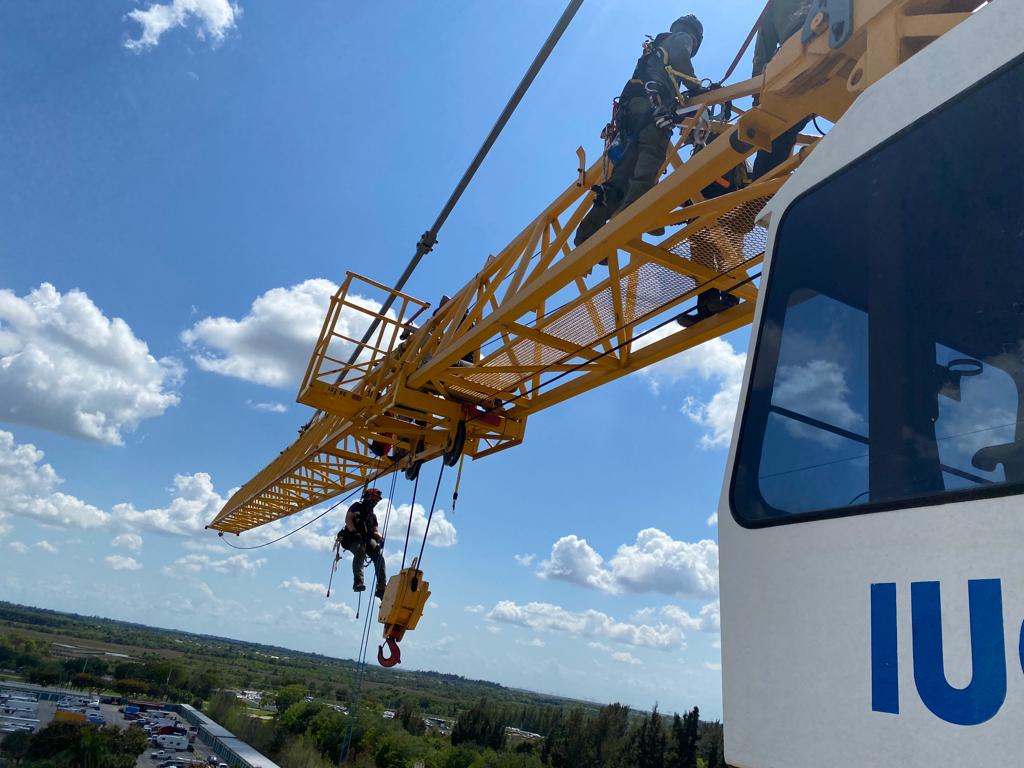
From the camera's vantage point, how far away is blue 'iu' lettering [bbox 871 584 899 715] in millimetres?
1541

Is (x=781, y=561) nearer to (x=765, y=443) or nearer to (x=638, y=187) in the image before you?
(x=765, y=443)

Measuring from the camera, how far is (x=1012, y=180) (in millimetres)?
1637

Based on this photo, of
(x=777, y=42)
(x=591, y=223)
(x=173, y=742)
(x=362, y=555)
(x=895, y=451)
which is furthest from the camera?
(x=173, y=742)

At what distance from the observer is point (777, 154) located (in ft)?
16.3

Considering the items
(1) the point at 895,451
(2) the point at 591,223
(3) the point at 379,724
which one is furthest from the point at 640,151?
(3) the point at 379,724

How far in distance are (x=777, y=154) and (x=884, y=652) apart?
423 centimetres

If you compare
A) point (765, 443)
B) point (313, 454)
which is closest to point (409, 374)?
point (313, 454)

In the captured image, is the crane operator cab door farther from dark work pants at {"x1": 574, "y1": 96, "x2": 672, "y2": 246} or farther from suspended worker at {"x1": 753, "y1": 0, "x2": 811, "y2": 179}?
dark work pants at {"x1": 574, "y1": 96, "x2": 672, "y2": 246}

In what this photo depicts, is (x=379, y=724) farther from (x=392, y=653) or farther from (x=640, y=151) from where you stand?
(x=640, y=151)

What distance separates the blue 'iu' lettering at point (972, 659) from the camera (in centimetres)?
136

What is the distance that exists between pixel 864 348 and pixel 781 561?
0.65 m

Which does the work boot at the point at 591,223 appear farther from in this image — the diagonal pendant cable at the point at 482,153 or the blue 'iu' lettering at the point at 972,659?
the blue 'iu' lettering at the point at 972,659

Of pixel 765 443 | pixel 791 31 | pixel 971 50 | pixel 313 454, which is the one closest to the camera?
pixel 971 50

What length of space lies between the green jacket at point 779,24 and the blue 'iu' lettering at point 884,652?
3.80 meters
